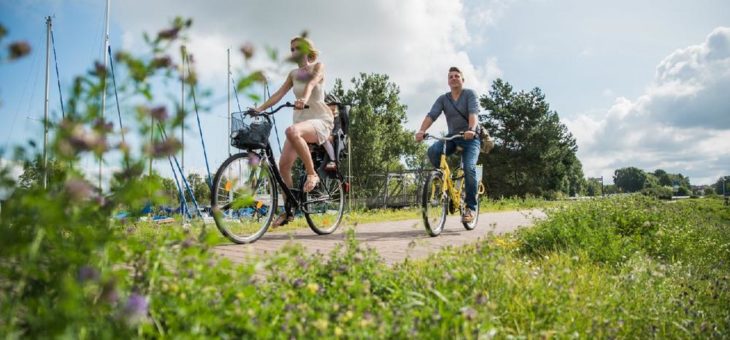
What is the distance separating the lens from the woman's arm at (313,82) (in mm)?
4770

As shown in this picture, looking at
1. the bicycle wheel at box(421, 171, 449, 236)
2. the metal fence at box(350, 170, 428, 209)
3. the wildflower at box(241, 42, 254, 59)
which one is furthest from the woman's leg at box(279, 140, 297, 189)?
the metal fence at box(350, 170, 428, 209)

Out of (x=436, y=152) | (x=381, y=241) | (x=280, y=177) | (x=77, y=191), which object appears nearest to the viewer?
(x=77, y=191)

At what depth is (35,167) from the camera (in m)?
1.72

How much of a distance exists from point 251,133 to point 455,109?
3.21 metres

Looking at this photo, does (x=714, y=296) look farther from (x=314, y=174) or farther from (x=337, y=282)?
(x=314, y=174)

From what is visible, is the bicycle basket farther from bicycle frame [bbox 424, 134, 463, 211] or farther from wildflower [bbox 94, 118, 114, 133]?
wildflower [bbox 94, 118, 114, 133]

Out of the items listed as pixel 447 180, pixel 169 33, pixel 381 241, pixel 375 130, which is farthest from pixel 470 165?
pixel 375 130

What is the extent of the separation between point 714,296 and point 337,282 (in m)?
2.85

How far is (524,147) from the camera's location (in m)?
47.1

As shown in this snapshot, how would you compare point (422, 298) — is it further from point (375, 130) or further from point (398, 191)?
point (375, 130)

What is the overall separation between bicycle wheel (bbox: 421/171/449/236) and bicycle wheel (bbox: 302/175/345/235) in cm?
112

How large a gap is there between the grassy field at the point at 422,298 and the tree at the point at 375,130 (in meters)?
35.0

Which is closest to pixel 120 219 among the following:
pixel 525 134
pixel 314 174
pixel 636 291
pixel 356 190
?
pixel 636 291

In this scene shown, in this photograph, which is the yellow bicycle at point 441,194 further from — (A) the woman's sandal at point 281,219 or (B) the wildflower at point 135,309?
(B) the wildflower at point 135,309
